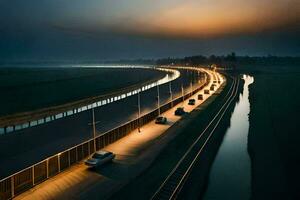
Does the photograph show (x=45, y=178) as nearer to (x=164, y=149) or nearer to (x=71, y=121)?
(x=164, y=149)

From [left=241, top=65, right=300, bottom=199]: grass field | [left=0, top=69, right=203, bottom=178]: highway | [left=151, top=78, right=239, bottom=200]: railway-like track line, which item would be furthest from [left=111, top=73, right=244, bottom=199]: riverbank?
[left=0, top=69, right=203, bottom=178]: highway

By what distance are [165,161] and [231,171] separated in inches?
261

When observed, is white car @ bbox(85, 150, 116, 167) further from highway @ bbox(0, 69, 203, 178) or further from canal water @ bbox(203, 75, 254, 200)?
canal water @ bbox(203, 75, 254, 200)

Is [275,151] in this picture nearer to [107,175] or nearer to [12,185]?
[107,175]

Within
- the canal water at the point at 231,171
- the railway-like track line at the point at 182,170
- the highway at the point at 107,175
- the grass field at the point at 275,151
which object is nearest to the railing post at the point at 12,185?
the highway at the point at 107,175

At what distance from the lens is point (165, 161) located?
30.9 m

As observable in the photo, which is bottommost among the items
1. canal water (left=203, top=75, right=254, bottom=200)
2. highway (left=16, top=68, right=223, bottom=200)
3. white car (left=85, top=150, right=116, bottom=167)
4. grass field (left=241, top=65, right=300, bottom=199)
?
canal water (left=203, top=75, right=254, bottom=200)

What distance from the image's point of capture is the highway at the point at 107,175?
23062mm

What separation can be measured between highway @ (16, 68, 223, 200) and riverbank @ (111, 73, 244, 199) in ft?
2.29

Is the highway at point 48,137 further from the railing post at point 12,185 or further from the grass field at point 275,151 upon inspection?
the grass field at point 275,151

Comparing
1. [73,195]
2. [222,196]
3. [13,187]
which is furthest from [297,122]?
[13,187]

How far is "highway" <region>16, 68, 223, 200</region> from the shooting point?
23.1m

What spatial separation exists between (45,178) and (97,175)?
13.1ft

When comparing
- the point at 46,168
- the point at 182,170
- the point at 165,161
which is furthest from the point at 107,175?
the point at 182,170
